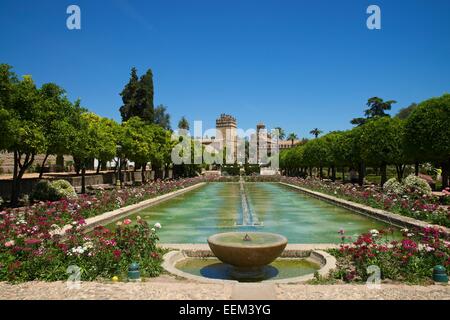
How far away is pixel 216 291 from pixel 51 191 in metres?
13.8

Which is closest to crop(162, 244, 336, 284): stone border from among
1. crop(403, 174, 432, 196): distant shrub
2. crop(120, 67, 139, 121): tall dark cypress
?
crop(403, 174, 432, 196): distant shrub

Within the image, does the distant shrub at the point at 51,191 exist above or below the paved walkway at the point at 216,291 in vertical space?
above

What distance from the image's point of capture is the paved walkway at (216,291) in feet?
16.4

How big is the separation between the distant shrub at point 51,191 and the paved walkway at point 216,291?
1182 centimetres

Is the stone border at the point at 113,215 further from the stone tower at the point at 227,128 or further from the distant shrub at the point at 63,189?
the stone tower at the point at 227,128

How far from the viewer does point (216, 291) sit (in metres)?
5.22

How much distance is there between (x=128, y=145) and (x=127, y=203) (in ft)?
51.6

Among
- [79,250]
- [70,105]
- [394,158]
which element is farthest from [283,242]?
[394,158]

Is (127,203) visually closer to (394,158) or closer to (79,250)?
(79,250)

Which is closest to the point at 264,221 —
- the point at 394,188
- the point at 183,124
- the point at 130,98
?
the point at 394,188

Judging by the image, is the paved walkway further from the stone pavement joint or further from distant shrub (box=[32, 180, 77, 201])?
distant shrub (box=[32, 180, 77, 201])

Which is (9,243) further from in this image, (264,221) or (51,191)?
(51,191)

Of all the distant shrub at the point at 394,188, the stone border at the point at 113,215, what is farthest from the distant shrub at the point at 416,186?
the stone border at the point at 113,215

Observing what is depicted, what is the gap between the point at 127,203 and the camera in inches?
647
